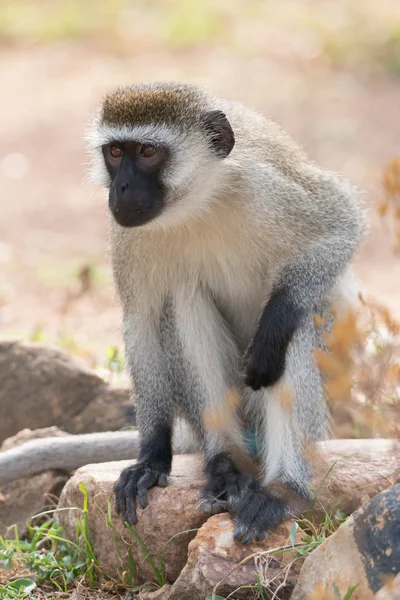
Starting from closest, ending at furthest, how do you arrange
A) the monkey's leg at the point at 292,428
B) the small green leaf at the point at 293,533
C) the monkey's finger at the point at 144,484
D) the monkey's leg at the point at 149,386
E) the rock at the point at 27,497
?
the small green leaf at the point at 293,533 → the monkey's leg at the point at 292,428 → the monkey's finger at the point at 144,484 → the monkey's leg at the point at 149,386 → the rock at the point at 27,497

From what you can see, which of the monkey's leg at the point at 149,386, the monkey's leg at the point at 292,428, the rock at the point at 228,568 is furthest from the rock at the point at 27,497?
the rock at the point at 228,568

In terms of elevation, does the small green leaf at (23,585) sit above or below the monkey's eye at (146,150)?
below

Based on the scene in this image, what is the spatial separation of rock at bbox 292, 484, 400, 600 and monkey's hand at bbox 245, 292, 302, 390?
119cm

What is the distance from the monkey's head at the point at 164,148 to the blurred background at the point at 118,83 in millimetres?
2253

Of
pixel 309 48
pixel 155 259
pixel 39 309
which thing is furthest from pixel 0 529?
pixel 309 48

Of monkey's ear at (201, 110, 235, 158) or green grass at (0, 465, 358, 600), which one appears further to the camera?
monkey's ear at (201, 110, 235, 158)

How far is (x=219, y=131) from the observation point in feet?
16.1

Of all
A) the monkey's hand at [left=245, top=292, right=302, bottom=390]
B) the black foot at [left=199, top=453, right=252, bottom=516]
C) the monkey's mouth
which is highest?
the monkey's mouth

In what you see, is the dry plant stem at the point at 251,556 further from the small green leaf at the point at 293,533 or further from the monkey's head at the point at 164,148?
the monkey's head at the point at 164,148

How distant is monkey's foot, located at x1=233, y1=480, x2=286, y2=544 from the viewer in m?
4.32

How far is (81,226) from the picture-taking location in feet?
38.1

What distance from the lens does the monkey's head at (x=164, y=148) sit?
476 centimetres

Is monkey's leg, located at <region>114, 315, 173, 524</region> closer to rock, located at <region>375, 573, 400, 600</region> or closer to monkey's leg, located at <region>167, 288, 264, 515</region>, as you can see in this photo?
monkey's leg, located at <region>167, 288, 264, 515</region>

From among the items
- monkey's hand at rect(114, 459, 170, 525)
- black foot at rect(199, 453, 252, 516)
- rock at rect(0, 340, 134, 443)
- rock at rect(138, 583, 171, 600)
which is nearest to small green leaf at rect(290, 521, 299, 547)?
black foot at rect(199, 453, 252, 516)
